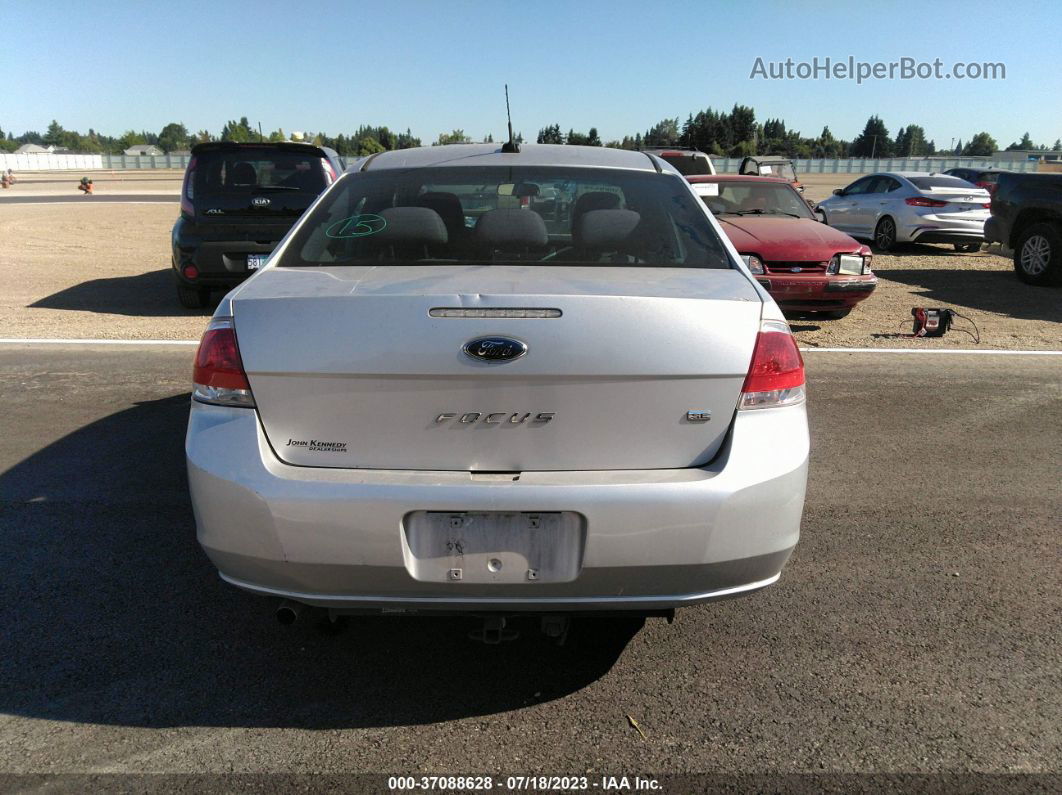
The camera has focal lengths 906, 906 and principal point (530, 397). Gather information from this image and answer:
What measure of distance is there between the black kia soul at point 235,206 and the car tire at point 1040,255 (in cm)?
917

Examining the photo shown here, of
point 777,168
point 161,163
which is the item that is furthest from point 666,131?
point 777,168

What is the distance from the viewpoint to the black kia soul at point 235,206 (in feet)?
31.6

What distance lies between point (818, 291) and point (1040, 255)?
4.91 metres

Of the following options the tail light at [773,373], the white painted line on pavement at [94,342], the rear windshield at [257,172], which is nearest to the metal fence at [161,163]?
the rear windshield at [257,172]

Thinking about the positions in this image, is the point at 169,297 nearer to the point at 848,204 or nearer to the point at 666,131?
the point at 848,204

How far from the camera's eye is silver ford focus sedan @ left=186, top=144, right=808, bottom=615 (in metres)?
2.47

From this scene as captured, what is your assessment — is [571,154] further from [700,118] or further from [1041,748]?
[700,118]

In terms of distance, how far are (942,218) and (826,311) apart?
7.73m

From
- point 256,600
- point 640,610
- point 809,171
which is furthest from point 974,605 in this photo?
point 809,171

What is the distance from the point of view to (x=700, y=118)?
367 ft

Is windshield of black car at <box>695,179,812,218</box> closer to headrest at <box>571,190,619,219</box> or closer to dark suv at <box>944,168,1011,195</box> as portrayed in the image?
headrest at <box>571,190,619,219</box>

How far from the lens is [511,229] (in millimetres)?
3318

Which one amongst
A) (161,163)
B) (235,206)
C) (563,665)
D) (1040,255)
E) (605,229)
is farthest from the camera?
(161,163)

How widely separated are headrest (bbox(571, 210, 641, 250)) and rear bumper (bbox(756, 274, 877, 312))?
6107mm
